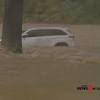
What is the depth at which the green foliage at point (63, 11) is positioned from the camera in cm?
5000

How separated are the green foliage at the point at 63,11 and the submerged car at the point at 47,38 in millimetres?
21788

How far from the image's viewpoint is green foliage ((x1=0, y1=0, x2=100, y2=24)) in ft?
164

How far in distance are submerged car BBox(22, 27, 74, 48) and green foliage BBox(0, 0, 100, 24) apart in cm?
2179

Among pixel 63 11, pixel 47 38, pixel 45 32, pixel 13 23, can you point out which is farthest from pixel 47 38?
pixel 63 11

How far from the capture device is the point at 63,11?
52312mm

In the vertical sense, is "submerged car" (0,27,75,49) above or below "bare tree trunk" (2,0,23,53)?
below

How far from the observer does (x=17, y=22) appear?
60.5 ft

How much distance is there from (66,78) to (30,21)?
3778cm

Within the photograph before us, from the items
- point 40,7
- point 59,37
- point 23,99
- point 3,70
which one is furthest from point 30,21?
point 23,99

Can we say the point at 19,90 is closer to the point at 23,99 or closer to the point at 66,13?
the point at 23,99

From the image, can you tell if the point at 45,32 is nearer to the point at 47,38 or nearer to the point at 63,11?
the point at 47,38

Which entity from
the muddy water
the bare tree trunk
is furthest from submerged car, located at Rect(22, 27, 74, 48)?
the muddy water

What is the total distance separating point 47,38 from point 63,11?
2577cm

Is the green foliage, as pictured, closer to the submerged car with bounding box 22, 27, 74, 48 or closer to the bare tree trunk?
the submerged car with bounding box 22, 27, 74, 48
